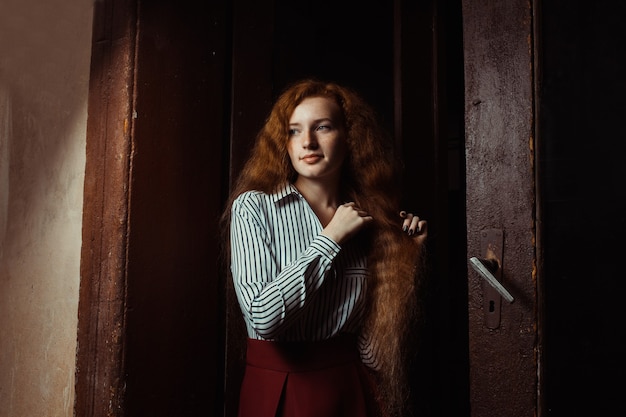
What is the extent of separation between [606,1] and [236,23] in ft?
4.58

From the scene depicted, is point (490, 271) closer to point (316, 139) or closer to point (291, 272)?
point (291, 272)

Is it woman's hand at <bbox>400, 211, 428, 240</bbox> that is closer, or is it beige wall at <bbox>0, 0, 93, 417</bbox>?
woman's hand at <bbox>400, 211, 428, 240</bbox>

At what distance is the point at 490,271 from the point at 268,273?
23.4 inches

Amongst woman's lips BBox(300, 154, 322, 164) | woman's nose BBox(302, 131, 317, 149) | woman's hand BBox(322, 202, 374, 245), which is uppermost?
woman's nose BBox(302, 131, 317, 149)

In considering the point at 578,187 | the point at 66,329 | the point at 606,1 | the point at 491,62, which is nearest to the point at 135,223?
the point at 66,329

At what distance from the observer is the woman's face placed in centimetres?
182

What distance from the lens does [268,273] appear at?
1.64 m

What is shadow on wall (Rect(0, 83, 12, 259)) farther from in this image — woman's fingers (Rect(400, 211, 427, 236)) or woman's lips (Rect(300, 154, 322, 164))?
woman's fingers (Rect(400, 211, 427, 236))

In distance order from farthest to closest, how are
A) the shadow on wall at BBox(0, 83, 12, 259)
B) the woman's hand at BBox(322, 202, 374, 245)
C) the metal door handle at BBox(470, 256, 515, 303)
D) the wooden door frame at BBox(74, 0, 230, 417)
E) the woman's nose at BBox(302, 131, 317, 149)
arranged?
the shadow on wall at BBox(0, 83, 12, 259), the wooden door frame at BBox(74, 0, 230, 417), the woman's nose at BBox(302, 131, 317, 149), the woman's hand at BBox(322, 202, 374, 245), the metal door handle at BBox(470, 256, 515, 303)

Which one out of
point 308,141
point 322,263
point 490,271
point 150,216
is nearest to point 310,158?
point 308,141

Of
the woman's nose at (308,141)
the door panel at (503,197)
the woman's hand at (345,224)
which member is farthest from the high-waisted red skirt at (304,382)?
the woman's nose at (308,141)

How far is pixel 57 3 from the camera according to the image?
2.23 metres

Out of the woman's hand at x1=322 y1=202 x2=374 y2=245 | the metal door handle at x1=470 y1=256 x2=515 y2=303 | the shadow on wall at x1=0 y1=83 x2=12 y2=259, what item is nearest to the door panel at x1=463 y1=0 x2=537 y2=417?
the metal door handle at x1=470 y1=256 x2=515 y2=303

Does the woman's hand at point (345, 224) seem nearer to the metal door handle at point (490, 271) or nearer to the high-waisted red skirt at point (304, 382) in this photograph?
the high-waisted red skirt at point (304, 382)
